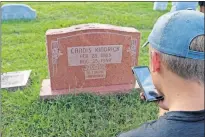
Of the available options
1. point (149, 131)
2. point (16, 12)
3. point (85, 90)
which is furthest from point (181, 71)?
point (16, 12)

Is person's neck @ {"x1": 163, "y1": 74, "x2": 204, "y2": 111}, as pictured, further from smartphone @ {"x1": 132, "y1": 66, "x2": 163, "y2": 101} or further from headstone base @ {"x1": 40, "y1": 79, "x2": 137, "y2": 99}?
headstone base @ {"x1": 40, "y1": 79, "x2": 137, "y2": 99}

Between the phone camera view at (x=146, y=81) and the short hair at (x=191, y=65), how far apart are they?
398mm

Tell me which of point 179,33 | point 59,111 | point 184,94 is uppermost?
point 179,33

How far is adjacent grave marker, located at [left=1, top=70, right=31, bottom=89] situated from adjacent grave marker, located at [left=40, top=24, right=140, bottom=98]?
0.26m

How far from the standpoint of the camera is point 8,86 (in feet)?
12.0

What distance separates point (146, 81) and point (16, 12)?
5.40 m

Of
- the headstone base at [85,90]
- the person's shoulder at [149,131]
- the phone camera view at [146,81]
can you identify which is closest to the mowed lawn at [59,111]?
the headstone base at [85,90]

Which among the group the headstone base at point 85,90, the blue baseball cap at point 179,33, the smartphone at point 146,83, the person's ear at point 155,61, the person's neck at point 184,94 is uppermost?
the blue baseball cap at point 179,33

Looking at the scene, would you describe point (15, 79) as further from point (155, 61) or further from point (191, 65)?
point (191, 65)

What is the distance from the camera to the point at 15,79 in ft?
12.7

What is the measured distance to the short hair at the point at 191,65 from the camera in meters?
1.07

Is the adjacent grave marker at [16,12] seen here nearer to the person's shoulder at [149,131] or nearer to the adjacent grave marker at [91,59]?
the adjacent grave marker at [91,59]

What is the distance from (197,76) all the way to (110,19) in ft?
19.5

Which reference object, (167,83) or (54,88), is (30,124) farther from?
(167,83)
